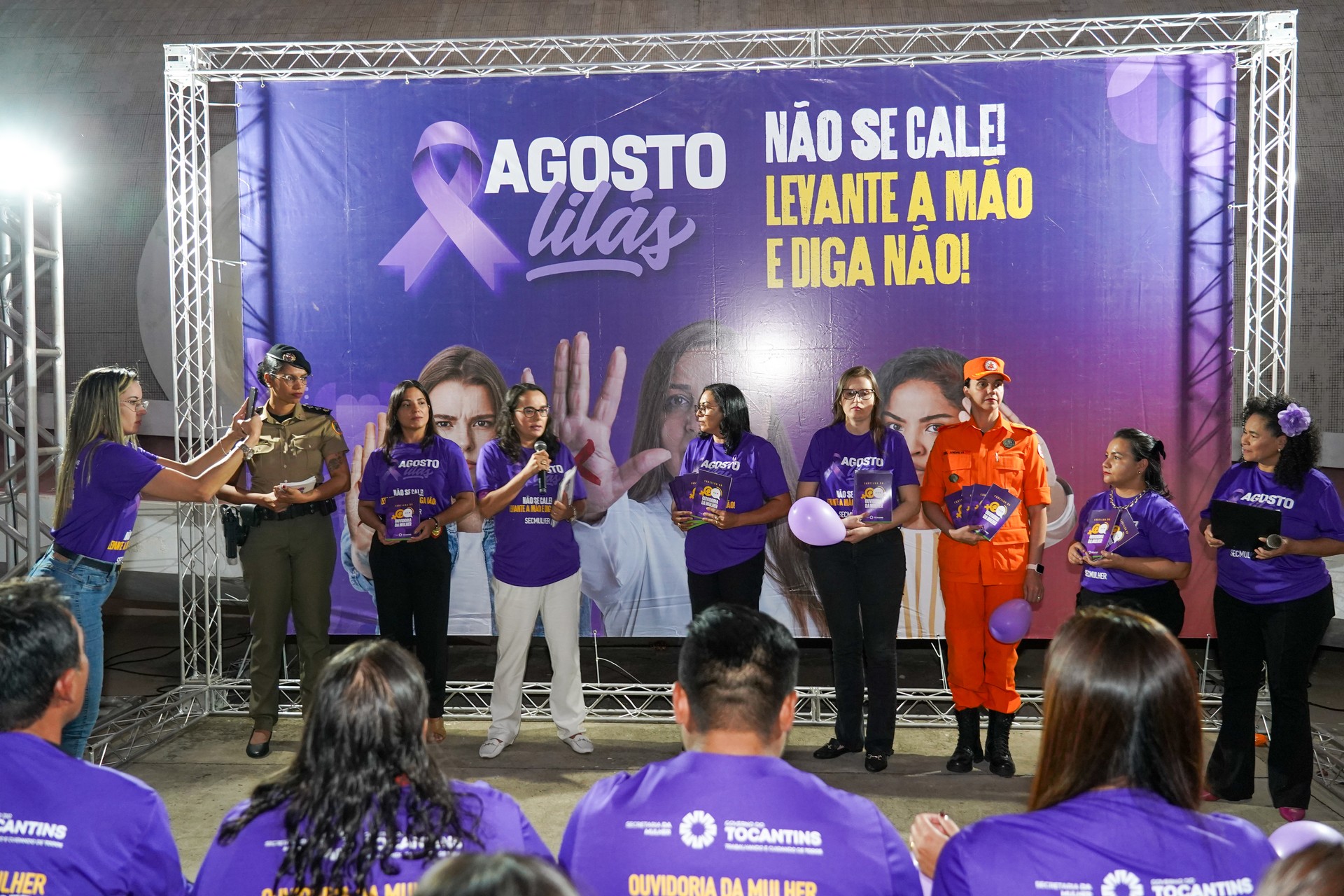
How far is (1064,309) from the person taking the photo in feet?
18.6

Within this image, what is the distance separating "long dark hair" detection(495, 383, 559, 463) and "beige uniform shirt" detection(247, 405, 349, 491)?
37.7 inches

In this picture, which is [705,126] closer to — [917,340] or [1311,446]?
[917,340]

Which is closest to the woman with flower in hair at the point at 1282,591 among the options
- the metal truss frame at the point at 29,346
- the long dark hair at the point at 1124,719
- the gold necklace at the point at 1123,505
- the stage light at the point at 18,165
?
the gold necklace at the point at 1123,505

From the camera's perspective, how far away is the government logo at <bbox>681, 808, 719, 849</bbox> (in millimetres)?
1543

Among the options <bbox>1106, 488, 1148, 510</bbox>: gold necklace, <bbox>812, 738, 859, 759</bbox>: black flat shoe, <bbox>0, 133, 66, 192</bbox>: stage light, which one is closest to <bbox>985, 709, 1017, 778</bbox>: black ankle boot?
<bbox>812, 738, 859, 759</bbox>: black flat shoe

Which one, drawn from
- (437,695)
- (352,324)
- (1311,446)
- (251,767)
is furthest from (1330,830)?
(352,324)

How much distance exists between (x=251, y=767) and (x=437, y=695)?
1.00 m

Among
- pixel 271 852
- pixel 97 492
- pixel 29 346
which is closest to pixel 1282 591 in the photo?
pixel 271 852

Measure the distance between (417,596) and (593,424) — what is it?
1.52m

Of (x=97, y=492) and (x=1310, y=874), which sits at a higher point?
(x=97, y=492)

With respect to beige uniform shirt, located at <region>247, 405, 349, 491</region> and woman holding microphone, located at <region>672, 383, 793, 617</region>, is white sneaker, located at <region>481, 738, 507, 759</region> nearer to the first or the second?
woman holding microphone, located at <region>672, 383, 793, 617</region>

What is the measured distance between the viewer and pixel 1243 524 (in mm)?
4176

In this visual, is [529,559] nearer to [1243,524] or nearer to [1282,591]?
[1243,524]

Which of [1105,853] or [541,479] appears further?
[541,479]
